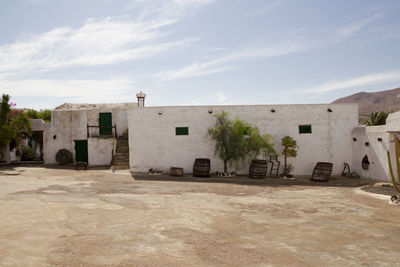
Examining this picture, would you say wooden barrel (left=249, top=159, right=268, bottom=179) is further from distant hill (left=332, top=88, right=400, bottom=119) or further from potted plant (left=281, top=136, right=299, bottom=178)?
distant hill (left=332, top=88, right=400, bottom=119)

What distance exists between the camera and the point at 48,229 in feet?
20.7

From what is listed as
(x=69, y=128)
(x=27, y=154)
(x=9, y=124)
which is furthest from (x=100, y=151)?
(x=27, y=154)

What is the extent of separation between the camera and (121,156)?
1848 cm

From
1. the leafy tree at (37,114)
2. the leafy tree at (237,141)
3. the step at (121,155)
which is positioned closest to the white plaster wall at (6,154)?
the leafy tree at (37,114)

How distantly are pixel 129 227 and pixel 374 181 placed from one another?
40.1ft

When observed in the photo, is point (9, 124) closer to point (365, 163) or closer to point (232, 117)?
point (232, 117)

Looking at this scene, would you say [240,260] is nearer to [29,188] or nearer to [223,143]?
[29,188]

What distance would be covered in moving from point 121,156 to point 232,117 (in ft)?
24.6

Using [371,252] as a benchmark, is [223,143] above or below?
above

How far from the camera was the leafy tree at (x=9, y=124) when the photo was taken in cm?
1850

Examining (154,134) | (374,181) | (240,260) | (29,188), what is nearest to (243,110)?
(154,134)

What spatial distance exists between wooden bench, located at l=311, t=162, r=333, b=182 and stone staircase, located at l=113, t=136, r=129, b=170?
10585mm

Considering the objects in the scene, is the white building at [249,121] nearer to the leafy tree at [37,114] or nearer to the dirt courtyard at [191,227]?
the dirt courtyard at [191,227]

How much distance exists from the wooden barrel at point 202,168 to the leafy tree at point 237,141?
0.97 metres
